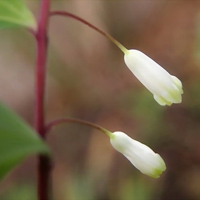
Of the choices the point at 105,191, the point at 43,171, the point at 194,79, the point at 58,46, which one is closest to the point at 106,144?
the point at 105,191

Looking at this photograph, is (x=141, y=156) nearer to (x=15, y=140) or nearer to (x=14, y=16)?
(x=15, y=140)

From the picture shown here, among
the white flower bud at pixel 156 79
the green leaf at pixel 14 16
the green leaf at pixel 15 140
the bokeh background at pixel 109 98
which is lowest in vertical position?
the green leaf at pixel 15 140

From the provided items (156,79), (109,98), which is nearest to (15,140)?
(156,79)

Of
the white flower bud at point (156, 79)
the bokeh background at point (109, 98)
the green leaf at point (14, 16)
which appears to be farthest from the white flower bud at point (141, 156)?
the bokeh background at point (109, 98)

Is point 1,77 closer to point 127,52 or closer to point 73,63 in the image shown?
point 73,63

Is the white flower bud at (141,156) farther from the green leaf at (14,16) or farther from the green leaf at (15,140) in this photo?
the green leaf at (14,16)

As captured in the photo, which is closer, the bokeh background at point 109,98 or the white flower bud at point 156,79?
the white flower bud at point 156,79

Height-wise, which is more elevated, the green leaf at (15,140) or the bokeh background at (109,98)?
the bokeh background at (109,98)
